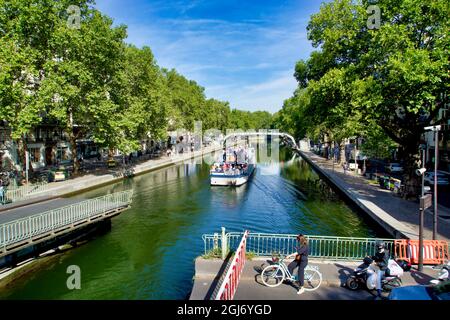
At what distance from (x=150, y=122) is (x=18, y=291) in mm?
45900

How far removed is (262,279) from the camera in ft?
38.9

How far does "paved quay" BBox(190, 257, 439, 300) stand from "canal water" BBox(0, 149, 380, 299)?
2.66m

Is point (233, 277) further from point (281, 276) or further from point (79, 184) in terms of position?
point (79, 184)

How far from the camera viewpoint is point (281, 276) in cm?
1193

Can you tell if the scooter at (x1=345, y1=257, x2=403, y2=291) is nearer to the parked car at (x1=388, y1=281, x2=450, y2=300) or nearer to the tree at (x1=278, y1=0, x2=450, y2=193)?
the parked car at (x1=388, y1=281, x2=450, y2=300)

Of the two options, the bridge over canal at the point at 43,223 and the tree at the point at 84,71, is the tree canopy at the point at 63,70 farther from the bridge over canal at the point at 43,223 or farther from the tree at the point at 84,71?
the bridge over canal at the point at 43,223

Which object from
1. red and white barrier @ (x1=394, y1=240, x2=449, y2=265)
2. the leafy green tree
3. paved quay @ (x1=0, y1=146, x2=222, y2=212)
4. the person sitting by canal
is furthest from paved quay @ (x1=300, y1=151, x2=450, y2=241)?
the leafy green tree

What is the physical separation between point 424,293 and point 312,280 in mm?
3538

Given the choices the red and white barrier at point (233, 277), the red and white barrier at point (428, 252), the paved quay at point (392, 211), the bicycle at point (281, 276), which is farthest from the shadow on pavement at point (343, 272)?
the paved quay at point (392, 211)

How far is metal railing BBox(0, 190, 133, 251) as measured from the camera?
613 inches

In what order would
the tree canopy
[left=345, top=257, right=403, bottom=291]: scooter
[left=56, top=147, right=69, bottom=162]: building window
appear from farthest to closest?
[left=56, top=147, right=69, bottom=162]: building window
the tree canopy
[left=345, top=257, right=403, bottom=291]: scooter

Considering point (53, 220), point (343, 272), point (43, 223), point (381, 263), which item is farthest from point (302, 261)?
point (53, 220)

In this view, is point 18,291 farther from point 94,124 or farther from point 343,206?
point 94,124

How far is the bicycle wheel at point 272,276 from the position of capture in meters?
11.8
